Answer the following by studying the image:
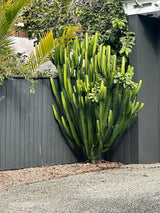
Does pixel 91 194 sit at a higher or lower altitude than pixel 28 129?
lower

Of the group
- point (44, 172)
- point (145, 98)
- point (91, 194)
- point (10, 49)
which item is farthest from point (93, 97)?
point (91, 194)

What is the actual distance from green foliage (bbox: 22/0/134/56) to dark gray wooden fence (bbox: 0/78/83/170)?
1560 mm

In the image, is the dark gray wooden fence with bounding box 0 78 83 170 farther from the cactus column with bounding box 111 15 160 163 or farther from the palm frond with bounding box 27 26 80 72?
the cactus column with bounding box 111 15 160 163

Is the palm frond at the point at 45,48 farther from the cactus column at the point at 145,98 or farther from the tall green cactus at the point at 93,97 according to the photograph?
the cactus column at the point at 145,98

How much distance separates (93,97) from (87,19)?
2.39m

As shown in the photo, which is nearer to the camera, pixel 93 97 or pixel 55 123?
pixel 93 97

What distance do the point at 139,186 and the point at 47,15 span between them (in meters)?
5.33

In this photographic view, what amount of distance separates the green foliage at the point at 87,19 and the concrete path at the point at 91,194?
3.10m

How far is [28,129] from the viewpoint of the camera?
30.7ft

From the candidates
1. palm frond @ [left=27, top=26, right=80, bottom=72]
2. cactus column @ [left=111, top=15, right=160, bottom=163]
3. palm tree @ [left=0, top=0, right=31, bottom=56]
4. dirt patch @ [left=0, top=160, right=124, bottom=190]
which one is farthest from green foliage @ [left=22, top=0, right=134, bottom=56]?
dirt patch @ [left=0, top=160, right=124, bottom=190]

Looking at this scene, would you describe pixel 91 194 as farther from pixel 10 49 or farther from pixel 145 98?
pixel 10 49

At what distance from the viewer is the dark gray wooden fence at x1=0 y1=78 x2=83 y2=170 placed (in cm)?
905

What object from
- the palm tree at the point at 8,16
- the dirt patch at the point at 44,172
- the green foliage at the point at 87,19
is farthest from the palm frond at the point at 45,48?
the dirt patch at the point at 44,172

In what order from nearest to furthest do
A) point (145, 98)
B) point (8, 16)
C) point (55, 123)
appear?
point (8, 16) < point (55, 123) < point (145, 98)
